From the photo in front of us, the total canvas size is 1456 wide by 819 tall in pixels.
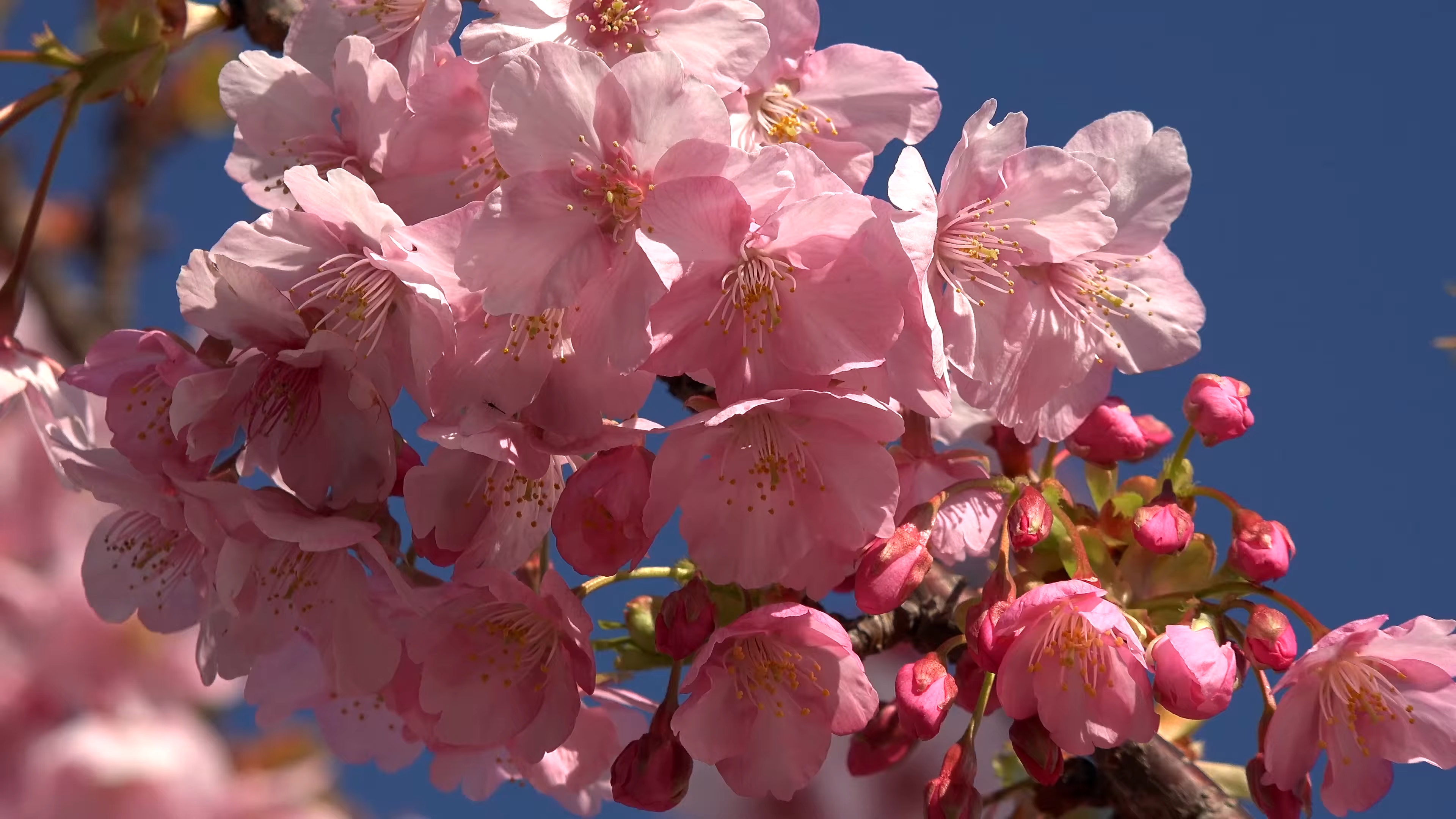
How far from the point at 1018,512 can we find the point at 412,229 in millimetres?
510

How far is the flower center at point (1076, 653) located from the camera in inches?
Result: 38.7

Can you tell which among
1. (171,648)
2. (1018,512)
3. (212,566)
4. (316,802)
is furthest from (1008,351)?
(171,648)

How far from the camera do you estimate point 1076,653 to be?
98 cm

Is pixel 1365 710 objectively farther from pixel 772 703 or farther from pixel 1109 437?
pixel 772 703

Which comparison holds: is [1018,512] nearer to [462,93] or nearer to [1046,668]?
[1046,668]

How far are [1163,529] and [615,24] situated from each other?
0.60 metres

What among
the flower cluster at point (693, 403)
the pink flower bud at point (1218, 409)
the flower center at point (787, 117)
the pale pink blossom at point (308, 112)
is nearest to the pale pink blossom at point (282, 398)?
the flower cluster at point (693, 403)

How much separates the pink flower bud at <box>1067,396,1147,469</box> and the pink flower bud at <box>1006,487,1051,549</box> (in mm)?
161

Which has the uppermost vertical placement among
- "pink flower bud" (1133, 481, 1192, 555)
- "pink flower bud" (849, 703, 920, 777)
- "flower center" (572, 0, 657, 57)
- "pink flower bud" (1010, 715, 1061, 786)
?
"flower center" (572, 0, 657, 57)

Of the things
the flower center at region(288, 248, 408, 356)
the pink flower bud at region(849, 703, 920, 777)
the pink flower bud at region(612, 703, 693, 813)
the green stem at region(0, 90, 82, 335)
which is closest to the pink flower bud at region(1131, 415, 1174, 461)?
the pink flower bud at region(849, 703, 920, 777)

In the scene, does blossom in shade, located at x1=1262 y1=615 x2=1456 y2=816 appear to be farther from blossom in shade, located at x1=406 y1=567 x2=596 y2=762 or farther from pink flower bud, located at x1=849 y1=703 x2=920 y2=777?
blossom in shade, located at x1=406 y1=567 x2=596 y2=762

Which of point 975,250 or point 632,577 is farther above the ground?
point 975,250

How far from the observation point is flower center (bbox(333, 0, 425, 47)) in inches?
44.4

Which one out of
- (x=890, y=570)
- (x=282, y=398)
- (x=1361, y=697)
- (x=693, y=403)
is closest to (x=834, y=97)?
(x=693, y=403)
